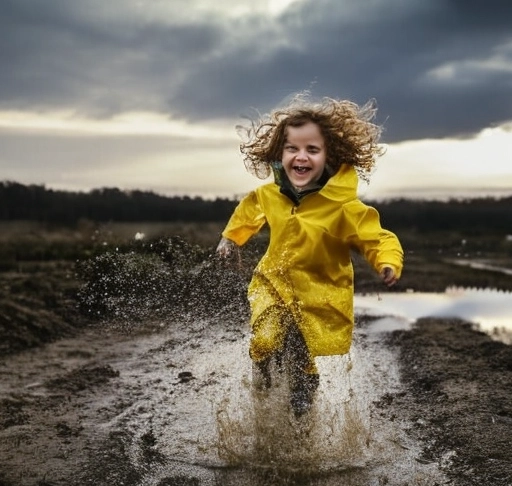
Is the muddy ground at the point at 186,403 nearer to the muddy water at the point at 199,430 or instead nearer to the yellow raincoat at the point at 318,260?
Answer: the muddy water at the point at 199,430

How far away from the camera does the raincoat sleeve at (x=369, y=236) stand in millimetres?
4070

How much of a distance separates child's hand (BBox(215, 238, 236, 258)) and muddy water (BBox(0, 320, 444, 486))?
964 mm

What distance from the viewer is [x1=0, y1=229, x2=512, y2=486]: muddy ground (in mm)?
4094

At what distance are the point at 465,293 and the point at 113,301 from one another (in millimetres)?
6900

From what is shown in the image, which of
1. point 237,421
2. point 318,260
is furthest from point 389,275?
point 237,421

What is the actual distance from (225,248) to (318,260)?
861 millimetres

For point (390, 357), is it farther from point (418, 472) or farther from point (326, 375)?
point (418, 472)

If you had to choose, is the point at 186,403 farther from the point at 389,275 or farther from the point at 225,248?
the point at 389,275

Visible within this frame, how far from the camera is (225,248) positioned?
486 centimetres

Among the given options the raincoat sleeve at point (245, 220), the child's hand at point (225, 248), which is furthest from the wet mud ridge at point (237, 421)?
the raincoat sleeve at point (245, 220)

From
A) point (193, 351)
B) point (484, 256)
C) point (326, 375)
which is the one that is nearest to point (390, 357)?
point (326, 375)

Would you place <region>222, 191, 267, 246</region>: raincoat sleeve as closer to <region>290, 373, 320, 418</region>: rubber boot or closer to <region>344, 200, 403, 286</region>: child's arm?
<region>344, 200, 403, 286</region>: child's arm

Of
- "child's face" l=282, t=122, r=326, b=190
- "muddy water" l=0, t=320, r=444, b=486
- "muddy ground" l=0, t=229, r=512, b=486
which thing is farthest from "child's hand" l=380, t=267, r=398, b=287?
"muddy ground" l=0, t=229, r=512, b=486

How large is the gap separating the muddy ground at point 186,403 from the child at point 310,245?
22.4 inches
